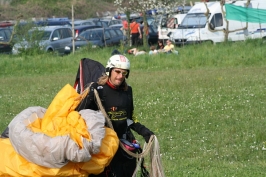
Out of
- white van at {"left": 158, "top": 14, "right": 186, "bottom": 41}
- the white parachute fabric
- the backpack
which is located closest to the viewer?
the white parachute fabric

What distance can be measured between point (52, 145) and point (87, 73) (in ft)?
4.59

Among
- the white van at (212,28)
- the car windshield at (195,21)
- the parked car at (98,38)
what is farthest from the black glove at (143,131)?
the car windshield at (195,21)

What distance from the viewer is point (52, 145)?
17.3 feet

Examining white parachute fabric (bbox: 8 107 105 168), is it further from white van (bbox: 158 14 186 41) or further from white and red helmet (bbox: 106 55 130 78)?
white van (bbox: 158 14 186 41)

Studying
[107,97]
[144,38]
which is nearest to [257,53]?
[144,38]

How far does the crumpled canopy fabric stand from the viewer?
5.28 m

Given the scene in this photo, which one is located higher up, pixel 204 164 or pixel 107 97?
pixel 107 97

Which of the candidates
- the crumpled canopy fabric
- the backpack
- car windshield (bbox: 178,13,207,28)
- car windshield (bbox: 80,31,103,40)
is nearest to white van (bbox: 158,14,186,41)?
car windshield (bbox: 178,13,207,28)

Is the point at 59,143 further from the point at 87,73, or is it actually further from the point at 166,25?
the point at 166,25

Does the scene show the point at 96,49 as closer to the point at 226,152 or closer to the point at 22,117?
the point at 226,152

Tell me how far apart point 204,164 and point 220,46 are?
14.6 metres

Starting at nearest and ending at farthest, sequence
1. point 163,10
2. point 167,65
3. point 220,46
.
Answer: point 167,65 < point 220,46 < point 163,10

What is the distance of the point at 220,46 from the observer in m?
23.1

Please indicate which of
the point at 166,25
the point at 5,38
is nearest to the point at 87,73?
the point at 5,38
